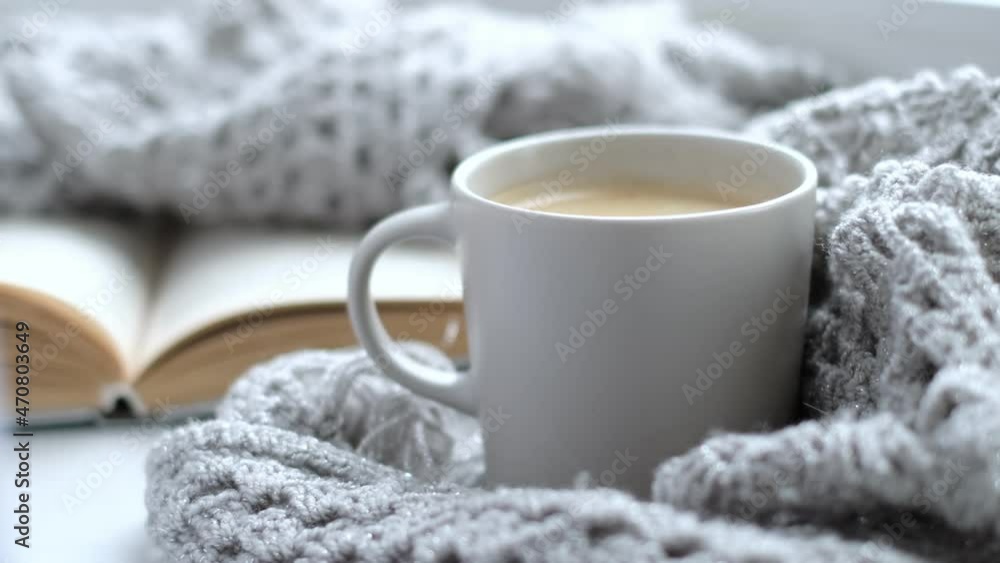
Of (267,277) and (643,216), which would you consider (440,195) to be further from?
(643,216)

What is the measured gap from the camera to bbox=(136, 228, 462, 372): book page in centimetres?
66

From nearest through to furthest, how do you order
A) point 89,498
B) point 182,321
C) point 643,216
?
point 643,216 → point 89,498 → point 182,321

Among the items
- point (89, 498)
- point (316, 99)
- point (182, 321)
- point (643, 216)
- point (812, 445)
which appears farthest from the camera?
point (316, 99)

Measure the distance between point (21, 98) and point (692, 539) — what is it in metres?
0.75

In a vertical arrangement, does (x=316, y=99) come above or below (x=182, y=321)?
above

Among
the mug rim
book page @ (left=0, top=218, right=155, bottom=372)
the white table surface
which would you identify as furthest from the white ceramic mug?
book page @ (left=0, top=218, right=155, bottom=372)

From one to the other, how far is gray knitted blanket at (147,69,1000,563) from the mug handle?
0.04 m

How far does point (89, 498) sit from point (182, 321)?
155 mm

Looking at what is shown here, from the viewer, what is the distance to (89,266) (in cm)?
74

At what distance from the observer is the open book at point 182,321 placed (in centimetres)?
64

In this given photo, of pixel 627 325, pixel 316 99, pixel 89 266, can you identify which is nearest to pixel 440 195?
pixel 316 99

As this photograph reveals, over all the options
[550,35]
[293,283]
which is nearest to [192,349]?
[293,283]

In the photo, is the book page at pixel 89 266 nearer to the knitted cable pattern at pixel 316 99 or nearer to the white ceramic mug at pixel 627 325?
the knitted cable pattern at pixel 316 99

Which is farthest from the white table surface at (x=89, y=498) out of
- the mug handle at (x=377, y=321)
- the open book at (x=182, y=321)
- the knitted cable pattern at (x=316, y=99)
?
the knitted cable pattern at (x=316, y=99)
